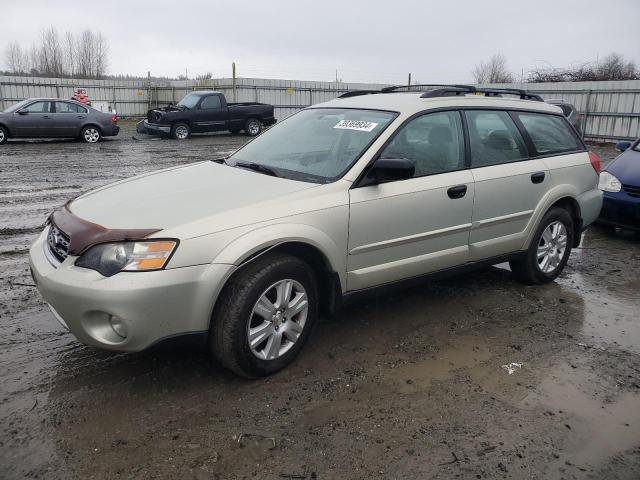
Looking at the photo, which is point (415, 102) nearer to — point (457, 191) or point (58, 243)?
point (457, 191)

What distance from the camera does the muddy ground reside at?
268cm

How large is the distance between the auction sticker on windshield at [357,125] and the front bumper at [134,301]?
1.60m

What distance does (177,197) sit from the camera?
3.45 metres

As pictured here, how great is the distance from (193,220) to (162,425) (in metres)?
1.11

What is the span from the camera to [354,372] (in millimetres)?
3529

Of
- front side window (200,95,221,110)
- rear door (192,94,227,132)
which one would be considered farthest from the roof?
front side window (200,95,221,110)

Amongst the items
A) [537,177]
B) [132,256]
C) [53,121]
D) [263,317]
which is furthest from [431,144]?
[53,121]

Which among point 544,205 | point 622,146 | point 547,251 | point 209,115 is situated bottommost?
point 547,251

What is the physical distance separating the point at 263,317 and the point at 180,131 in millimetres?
18257

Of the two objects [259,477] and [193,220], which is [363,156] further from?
[259,477]

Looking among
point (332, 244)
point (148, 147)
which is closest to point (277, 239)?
point (332, 244)

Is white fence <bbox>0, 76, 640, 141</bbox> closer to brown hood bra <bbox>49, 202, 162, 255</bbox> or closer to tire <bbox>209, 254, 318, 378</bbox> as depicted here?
tire <bbox>209, 254, 318, 378</bbox>

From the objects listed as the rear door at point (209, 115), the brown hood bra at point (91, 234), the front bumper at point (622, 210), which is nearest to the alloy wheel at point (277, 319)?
the brown hood bra at point (91, 234)

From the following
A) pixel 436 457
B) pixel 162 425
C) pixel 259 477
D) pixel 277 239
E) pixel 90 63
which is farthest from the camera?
pixel 90 63
